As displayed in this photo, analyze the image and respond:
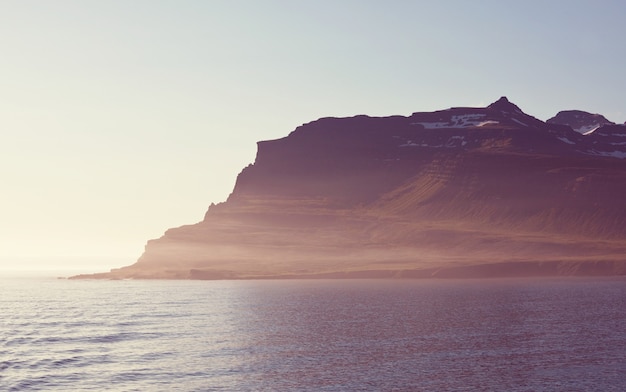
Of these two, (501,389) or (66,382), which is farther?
(66,382)

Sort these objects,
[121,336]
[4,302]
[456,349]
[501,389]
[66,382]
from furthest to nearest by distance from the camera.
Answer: [4,302] → [121,336] → [456,349] → [66,382] → [501,389]

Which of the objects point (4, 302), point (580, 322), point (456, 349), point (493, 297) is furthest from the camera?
point (4, 302)

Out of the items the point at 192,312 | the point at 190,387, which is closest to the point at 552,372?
the point at 190,387

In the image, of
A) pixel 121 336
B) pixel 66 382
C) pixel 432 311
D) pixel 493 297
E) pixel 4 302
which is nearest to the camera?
pixel 66 382

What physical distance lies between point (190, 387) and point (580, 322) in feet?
205

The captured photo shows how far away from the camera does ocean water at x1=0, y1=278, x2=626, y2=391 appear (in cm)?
6625

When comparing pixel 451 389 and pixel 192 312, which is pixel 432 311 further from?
pixel 451 389

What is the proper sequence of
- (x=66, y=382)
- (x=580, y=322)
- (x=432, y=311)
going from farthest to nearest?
(x=432, y=311) < (x=580, y=322) < (x=66, y=382)

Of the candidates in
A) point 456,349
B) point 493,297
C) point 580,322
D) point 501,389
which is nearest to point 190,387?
point 501,389

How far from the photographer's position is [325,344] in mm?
88938

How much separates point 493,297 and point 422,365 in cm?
8364

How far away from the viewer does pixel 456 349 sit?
272ft

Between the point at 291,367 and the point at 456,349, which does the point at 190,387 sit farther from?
the point at 456,349

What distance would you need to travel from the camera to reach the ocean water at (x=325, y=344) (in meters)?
66.2
